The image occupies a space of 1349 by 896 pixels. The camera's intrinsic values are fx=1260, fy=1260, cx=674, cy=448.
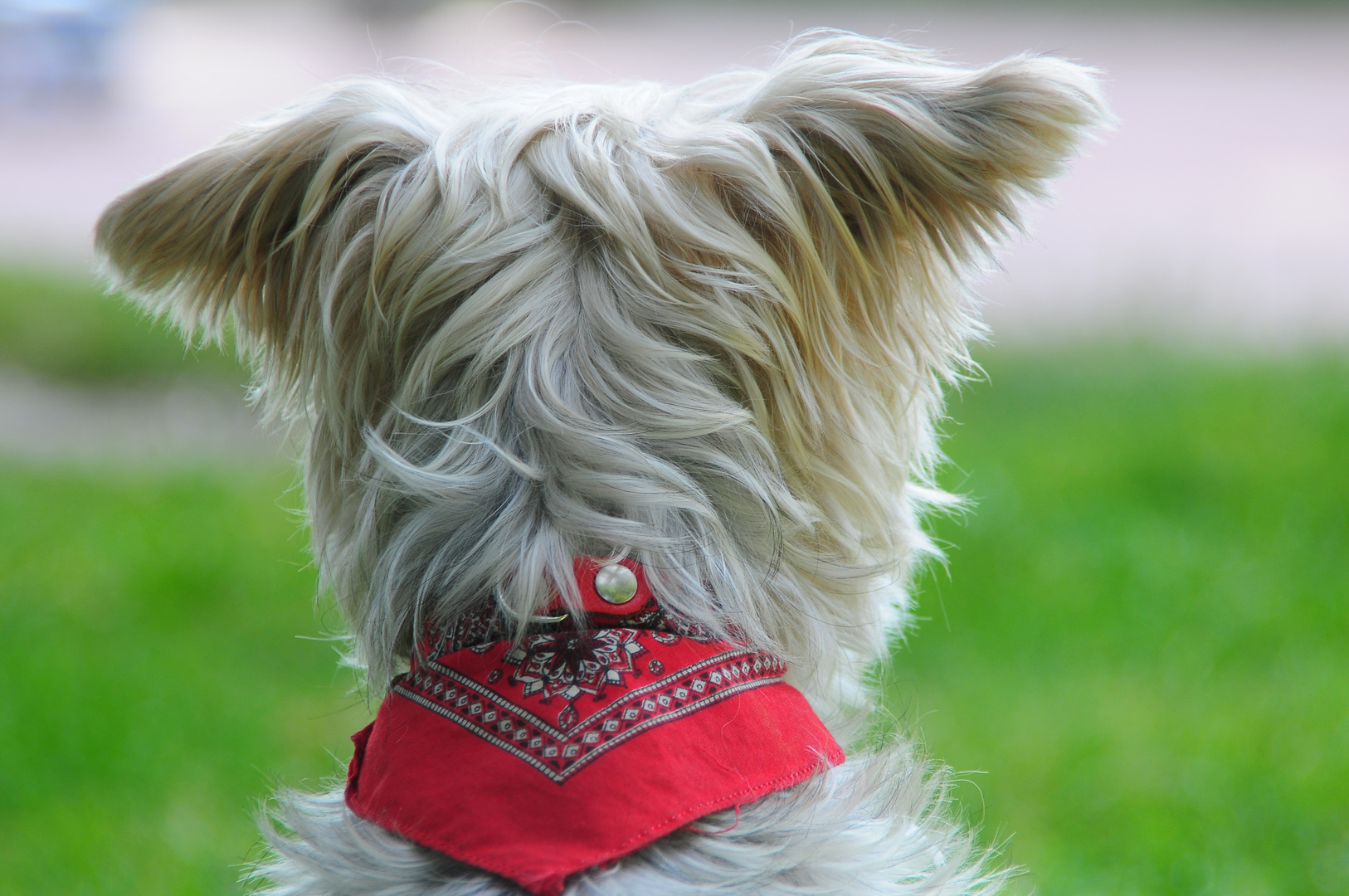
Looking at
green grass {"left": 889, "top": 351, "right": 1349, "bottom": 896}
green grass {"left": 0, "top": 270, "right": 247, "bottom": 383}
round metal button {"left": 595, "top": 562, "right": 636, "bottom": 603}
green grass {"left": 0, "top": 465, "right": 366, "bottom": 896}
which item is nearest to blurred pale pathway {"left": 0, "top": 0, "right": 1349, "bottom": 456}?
green grass {"left": 0, "top": 270, "right": 247, "bottom": 383}

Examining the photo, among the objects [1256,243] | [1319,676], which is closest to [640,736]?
[1319,676]

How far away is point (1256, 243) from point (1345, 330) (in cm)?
213

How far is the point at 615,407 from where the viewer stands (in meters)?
1.87

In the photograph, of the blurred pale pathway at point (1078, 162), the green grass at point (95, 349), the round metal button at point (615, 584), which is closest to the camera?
the round metal button at point (615, 584)

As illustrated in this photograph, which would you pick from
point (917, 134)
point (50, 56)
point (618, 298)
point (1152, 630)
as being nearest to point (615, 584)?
point (618, 298)

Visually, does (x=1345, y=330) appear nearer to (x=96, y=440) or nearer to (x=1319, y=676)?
(x=1319, y=676)

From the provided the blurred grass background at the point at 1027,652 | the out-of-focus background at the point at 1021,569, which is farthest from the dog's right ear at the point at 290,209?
the blurred grass background at the point at 1027,652

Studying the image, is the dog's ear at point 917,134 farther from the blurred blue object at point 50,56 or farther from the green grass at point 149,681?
the blurred blue object at point 50,56

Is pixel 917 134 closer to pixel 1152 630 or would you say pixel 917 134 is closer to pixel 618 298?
pixel 618 298

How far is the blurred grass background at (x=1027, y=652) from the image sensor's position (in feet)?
12.2

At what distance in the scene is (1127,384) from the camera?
672cm

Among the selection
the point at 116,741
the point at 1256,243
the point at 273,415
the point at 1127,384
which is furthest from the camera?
the point at 1256,243

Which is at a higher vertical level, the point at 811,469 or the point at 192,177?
the point at 192,177

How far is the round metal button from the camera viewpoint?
1782 mm
